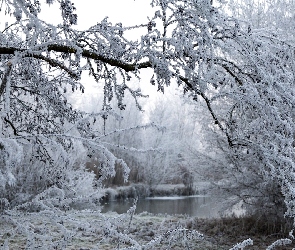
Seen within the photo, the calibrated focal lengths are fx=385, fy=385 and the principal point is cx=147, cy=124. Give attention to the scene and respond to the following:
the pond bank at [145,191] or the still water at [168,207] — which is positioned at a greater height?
the pond bank at [145,191]

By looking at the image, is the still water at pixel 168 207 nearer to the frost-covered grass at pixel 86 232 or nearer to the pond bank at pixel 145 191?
the pond bank at pixel 145 191

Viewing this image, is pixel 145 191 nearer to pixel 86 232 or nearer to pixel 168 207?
pixel 168 207

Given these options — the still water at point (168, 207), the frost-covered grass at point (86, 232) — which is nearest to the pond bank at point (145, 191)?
the still water at point (168, 207)

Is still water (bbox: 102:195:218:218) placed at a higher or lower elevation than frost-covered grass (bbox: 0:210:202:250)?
lower

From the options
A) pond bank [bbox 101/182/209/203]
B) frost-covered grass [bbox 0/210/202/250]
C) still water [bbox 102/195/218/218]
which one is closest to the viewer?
frost-covered grass [bbox 0/210/202/250]

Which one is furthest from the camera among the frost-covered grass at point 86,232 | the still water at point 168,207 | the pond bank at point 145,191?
the pond bank at point 145,191

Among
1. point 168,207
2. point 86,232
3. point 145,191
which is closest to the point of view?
point 86,232

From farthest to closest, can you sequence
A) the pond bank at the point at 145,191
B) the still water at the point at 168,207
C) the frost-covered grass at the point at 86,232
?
1. the pond bank at the point at 145,191
2. the still water at the point at 168,207
3. the frost-covered grass at the point at 86,232

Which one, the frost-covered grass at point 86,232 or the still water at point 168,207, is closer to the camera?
the frost-covered grass at point 86,232

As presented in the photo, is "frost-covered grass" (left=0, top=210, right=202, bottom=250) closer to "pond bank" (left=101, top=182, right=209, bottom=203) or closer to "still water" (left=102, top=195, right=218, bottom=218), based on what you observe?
"still water" (left=102, top=195, right=218, bottom=218)

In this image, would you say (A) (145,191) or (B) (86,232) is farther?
(A) (145,191)

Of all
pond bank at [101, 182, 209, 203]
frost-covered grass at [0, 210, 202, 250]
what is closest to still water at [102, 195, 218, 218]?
pond bank at [101, 182, 209, 203]

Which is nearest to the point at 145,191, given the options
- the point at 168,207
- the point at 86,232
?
the point at 168,207

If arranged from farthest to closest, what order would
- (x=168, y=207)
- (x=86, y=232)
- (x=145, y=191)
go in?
(x=145, y=191), (x=168, y=207), (x=86, y=232)
